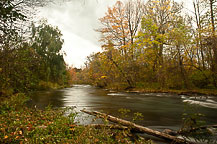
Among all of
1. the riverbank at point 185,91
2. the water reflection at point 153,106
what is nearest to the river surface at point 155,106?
the water reflection at point 153,106

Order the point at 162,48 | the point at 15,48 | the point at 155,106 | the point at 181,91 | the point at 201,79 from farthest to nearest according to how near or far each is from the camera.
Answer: the point at 162,48, the point at 181,91, the point at 201,79, the point at 155,106, the point at 15,48

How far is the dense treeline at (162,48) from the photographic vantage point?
49.4 feet

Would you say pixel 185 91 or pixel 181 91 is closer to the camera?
pixel 185 91

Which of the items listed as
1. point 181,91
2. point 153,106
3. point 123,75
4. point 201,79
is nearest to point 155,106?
point 153,106

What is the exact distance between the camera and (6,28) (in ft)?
20.1

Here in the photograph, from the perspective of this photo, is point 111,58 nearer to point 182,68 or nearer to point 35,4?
point 182,68

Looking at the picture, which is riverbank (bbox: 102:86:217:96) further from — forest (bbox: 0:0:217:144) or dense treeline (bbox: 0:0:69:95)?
dense treeline (bbox: 0:0:69:95)

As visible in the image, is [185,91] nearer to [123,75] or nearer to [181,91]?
[181,91]

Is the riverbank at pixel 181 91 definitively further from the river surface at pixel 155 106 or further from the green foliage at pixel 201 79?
the river surface at pixel 155 106

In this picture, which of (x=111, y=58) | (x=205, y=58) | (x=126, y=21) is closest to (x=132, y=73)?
(x=111, y=58)

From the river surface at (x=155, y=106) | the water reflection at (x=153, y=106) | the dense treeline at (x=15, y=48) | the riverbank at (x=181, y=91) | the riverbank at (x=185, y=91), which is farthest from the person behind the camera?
the riverbank at (x=181, y=91)

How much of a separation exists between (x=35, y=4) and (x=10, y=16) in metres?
1.17

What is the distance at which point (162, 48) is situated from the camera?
66.1 feet

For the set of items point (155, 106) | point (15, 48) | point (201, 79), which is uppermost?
point (15, 48)
